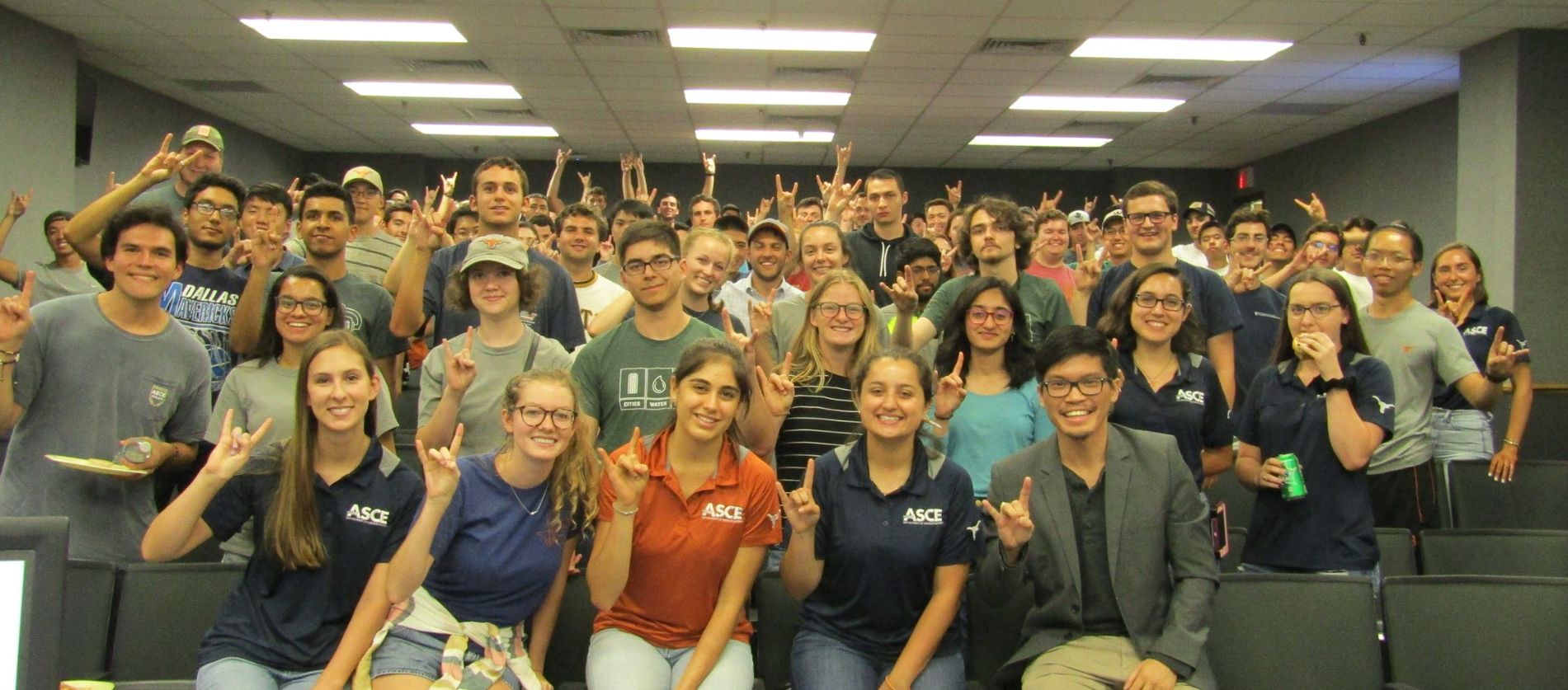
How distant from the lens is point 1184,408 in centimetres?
320

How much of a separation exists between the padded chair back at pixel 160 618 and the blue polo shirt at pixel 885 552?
1.48 metres

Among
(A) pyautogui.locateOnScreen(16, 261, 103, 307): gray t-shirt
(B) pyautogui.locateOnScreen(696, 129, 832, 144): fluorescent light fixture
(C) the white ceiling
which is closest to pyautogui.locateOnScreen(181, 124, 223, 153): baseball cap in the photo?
(A) pyautogui.locateOnScreen(16, 261, 103, 307): gray t-shirt

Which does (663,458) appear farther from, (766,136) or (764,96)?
(766,136)

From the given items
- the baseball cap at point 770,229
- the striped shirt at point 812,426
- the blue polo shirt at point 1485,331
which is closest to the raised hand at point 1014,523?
the striped shirt at point 812,426

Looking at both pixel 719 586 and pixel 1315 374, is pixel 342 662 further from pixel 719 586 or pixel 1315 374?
pixel 1315 374

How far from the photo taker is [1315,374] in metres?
3.24

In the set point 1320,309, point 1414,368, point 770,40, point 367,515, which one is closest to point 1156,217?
point 1320,309

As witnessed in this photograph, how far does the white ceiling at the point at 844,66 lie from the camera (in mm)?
7613

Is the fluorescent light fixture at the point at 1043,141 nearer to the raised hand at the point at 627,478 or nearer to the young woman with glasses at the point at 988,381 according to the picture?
the young woman with glasses at the point at 988,381

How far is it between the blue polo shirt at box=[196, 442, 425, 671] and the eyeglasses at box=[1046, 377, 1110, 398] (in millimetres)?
1590

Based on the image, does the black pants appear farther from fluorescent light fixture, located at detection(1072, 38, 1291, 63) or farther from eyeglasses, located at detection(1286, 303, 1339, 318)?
fluorescent light fixture, located at detection(1072, 38, 1291, 63)

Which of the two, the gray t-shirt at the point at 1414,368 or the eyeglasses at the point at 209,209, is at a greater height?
the eyeglasses at the point at 209,209

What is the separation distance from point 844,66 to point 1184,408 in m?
6.62

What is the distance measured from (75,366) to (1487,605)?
3776 mm
